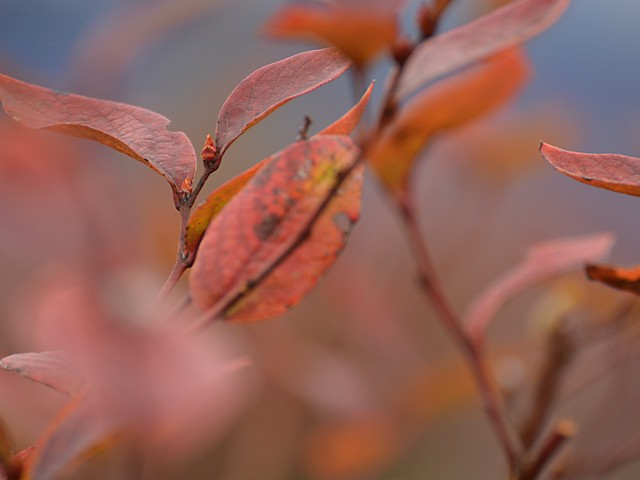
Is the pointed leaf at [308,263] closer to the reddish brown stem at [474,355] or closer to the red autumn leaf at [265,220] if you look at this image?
the red autumn leaf at [265,220]

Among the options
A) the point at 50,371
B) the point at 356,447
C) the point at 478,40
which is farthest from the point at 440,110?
the point at 356,447

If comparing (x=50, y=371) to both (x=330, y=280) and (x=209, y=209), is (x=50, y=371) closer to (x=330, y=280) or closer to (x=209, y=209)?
(x=209, y=209)

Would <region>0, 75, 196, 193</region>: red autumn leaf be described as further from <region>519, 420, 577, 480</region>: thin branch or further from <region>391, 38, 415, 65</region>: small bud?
<region>519, 420, 577, 480</region>: thin branch

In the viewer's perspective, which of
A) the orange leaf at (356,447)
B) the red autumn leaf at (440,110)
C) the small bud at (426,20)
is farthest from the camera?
the orange leaf at (356,447)

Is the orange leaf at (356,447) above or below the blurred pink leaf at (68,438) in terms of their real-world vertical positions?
below

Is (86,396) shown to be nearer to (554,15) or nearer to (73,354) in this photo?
(73,354)

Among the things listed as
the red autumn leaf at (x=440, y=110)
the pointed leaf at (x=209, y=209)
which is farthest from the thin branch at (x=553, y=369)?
the pointed leaf at (x=209, y=209)

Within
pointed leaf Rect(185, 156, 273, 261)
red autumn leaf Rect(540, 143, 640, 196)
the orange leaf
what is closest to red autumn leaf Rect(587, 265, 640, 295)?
red autumn leaf Rect(540, 143, 640, 196)
